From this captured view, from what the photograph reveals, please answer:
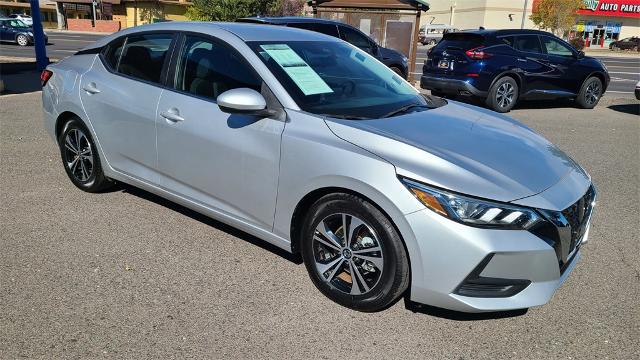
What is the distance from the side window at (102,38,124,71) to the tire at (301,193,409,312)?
2.40 metres

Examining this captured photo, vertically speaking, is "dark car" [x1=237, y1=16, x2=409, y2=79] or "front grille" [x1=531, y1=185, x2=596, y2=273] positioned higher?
"dark car" [x1=237, y1=16, x2=409, y2=79]

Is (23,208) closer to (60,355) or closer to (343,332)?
(60,355)

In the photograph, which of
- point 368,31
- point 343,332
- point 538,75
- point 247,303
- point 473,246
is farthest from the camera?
point 368,31

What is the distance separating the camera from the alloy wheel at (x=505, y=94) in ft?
34.1

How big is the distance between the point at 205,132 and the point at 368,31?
11441 millimetres

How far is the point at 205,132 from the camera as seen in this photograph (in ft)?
11.5

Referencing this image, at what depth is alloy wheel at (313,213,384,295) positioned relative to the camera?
9.53 ft

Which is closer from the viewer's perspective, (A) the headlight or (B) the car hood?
(A) the headlight

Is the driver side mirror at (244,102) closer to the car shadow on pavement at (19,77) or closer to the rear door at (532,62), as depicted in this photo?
the rear door at (532,62)

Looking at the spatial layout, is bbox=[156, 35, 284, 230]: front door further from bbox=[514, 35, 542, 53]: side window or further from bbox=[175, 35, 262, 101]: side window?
bbox=[514, 35, 542, 53]: side window

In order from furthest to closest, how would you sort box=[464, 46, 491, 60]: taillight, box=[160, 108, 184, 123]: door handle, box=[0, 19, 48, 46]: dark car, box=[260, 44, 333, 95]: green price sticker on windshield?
box=[0, 19, 48, 46]: dark car
box=[464, 46, 491, 60]: taillight
box=[160, 108, 184, 123]: door handle
box=[260, 44, 333, 95]: green price sticker on windshield

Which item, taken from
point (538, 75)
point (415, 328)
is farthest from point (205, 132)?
point (538, 75)

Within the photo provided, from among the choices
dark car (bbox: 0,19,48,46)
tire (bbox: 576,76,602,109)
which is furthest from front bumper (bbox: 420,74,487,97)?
dark car (bbox: 0,19,48,46)

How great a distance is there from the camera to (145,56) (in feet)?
13.6
